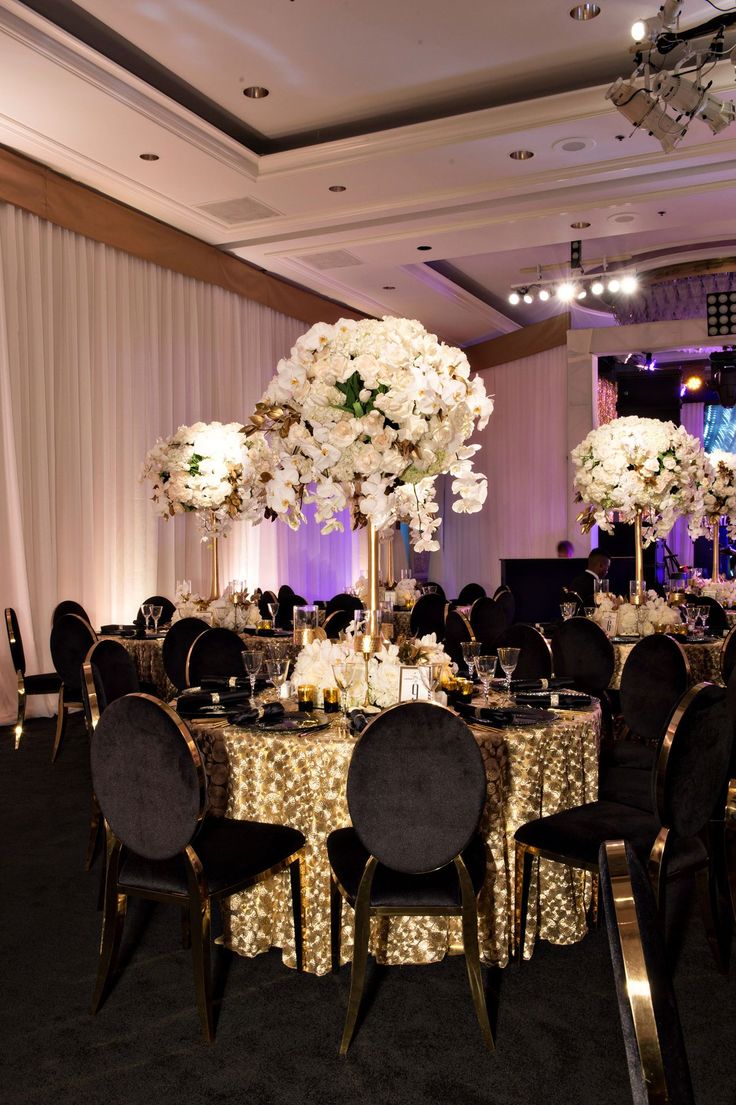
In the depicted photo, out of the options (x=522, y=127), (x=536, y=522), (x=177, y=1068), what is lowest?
(x=177, y=1068)

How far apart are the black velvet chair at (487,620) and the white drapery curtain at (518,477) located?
5446mm

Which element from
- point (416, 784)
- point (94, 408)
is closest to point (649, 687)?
point (416, 784)

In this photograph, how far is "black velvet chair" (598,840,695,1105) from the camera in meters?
0.96

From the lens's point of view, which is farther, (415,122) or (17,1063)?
(415,122)

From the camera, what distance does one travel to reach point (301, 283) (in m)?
11.0

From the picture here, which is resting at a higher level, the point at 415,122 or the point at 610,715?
the point at 415,122

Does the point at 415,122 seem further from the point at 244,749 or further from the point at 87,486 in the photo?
the point at 244,749

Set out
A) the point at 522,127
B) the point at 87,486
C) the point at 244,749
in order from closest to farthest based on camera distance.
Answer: the point at 244,749
the point at 522,127
the point at 87,486

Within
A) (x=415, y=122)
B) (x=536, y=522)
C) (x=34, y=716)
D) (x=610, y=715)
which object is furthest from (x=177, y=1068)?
(x=536, y=522)

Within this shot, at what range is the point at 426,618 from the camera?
7.66 m

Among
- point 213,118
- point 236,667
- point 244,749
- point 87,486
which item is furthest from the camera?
point 87,486

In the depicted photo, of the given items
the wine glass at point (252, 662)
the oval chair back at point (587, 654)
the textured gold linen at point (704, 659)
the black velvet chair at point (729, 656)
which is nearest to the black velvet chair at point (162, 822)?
the wine glass at point (252, 662)

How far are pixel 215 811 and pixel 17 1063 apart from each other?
3.04 ft

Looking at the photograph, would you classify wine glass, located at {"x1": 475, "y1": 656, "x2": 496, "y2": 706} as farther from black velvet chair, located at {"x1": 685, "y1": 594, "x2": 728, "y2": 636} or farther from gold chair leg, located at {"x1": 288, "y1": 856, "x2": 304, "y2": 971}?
black velvet chair, located at {"x1": 685, "y1": 594, "x2": 728, "y2": 636}
